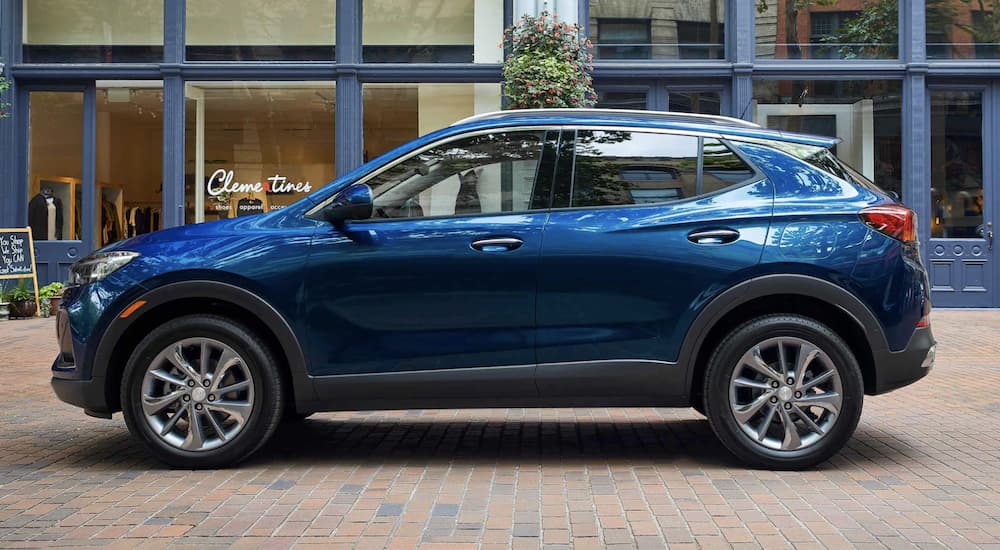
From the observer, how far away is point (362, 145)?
14375 millimetres

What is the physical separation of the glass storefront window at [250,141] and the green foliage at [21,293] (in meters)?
2.27

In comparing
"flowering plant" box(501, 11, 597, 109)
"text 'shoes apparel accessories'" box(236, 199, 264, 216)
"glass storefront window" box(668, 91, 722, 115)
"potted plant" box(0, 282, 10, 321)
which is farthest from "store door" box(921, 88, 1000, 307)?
"potted plant" box(0, 282, 10, 321)

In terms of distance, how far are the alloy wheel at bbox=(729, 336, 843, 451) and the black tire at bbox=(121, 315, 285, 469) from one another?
227cm

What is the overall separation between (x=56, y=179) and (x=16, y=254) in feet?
4.24

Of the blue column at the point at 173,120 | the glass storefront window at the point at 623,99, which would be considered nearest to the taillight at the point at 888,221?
the glass storefront window at the point at 623,99

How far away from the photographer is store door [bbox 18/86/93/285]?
14492mm

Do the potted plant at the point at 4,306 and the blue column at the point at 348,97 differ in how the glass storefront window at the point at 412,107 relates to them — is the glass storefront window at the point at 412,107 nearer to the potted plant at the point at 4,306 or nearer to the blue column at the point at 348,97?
the blue column at the point at 348,97

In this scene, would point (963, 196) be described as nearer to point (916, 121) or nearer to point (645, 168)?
point (916, 121)

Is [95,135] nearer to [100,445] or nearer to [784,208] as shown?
[100,445]

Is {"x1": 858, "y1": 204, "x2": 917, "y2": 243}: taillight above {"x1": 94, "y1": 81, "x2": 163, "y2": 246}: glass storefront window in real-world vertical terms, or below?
below

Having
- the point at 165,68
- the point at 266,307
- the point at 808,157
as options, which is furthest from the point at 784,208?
the point at 165,68

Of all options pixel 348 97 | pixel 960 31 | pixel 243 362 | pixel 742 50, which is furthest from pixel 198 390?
pixel 960 31

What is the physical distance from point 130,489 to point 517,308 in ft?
6.59

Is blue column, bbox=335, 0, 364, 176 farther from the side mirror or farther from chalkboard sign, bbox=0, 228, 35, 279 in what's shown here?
the side mirror
